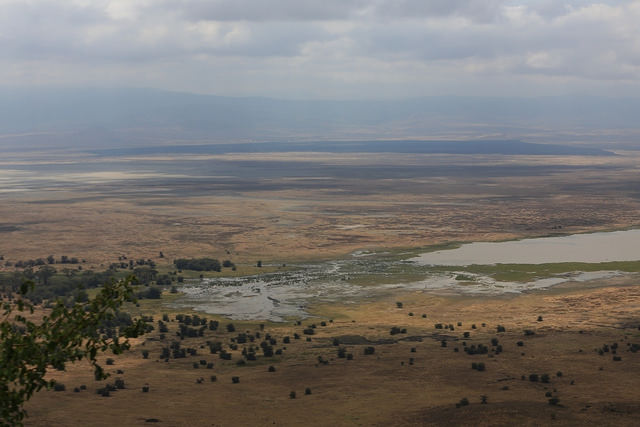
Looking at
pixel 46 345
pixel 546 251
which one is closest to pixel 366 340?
pixel 46 345

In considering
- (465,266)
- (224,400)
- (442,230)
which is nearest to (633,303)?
(465,266)

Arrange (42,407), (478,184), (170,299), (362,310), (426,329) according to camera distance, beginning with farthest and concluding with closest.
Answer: (478,184) → (170,299) → (362,310) → (426,329) → (42,407)

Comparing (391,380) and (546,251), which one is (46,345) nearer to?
(391,380)

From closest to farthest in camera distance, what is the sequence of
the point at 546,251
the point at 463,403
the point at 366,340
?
the point at 463,403, the point at 366,340, the point at 546,251

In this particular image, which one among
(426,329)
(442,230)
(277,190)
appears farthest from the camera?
(277,190)

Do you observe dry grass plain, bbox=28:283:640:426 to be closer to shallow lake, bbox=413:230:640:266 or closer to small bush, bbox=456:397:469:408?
small bush, bbox=456:397:469:408

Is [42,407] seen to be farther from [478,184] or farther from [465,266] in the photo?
[478,184]

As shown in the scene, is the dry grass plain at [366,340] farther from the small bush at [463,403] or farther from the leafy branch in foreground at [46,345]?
the leafy branch in foreground at [46,345]

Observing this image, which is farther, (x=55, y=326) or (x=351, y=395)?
(x=351, y=395)

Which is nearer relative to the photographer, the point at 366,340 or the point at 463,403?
the point at 463,403
